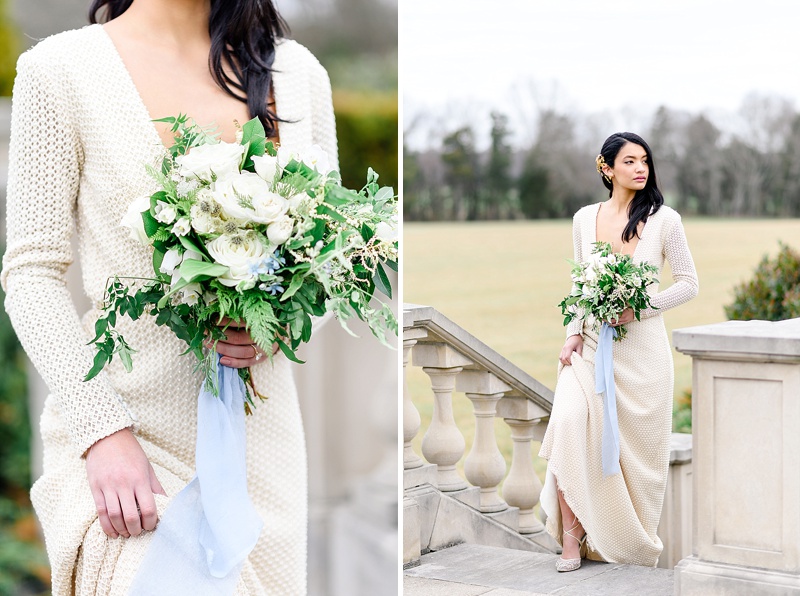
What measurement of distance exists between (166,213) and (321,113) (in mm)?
738

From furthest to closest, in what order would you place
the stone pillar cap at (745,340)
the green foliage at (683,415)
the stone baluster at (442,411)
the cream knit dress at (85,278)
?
the green foliage at (683,415) → the stone baluster at (442,411) → the stone pillar cap at (745,340) → the cream knit dress at (85,278)

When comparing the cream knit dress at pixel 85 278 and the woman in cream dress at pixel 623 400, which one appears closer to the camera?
the cream knit dress at pixel 85 278

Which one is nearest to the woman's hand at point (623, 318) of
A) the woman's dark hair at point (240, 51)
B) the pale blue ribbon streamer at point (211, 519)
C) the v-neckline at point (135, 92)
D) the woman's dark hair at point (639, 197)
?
the woman's dark hair at point (639, 197)

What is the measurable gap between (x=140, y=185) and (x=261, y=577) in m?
0.92

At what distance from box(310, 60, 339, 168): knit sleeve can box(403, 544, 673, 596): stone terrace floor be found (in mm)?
2070

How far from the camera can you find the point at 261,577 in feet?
7.14

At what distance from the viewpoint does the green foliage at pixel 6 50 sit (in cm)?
451

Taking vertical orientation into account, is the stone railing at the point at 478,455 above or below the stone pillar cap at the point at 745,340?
below

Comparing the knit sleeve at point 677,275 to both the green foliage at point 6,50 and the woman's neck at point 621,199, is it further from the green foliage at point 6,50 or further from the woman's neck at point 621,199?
the green foliage at point 6,50

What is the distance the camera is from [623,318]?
11.8 feet

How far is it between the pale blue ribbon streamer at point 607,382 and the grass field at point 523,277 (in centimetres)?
29

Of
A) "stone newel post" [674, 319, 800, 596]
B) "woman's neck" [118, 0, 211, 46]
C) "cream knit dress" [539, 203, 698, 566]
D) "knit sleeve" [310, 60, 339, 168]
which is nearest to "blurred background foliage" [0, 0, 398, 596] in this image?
"cream knit dress" [539, 203, 698, 566]

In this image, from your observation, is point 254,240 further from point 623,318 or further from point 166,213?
point 623,318

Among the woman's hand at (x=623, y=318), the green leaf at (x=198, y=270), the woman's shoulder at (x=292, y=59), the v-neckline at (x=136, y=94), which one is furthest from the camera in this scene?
the woman's hand at (x=623, y=318)
